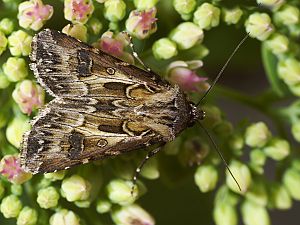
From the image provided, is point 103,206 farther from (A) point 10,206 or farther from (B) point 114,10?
(B) point 114,10

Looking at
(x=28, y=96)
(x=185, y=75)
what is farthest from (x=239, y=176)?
(x=28, y=96)

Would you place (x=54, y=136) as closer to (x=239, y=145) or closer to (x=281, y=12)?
(x=239, y=145)

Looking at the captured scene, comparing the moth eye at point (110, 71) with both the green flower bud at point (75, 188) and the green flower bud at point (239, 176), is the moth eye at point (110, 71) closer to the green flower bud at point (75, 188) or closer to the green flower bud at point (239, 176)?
the green flower bud at point (75, 188)

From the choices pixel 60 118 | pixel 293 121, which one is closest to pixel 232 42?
pixel 293 121

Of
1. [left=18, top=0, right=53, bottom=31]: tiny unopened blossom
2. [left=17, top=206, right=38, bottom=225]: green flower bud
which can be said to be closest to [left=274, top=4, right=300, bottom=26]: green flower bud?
[left=18, top=0, right=53, bottom=31]: tiny unopened blossom

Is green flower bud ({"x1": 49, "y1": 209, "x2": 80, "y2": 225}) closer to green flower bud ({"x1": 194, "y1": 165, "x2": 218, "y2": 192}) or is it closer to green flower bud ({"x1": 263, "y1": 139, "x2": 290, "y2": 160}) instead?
green flower bud ({"x1": 194, "y1": 165, "x2": 218, "y2": 192})
